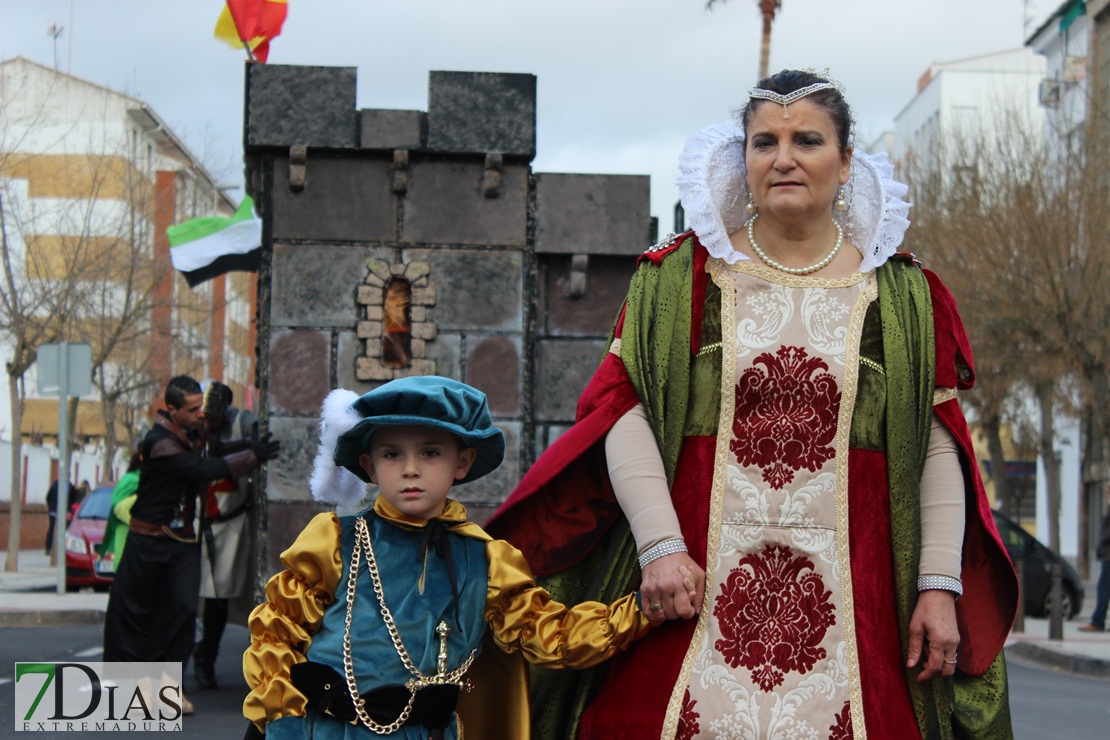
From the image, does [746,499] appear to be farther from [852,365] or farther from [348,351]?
[348,351]

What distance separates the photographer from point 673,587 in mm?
3262

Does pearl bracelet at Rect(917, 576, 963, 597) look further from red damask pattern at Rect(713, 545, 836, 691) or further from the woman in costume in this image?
red damask pattern at Rect(713, 545, 836, 691)

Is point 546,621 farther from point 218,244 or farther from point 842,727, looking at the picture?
point 218,244

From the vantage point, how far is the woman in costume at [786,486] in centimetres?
331

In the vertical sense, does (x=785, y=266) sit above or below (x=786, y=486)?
above

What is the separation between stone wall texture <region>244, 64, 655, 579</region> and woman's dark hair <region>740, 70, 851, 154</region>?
692cm

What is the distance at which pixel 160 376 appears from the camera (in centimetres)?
3422

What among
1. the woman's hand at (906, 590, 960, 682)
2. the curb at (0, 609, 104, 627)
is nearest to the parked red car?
the curb at (0, 609, 104, 627)

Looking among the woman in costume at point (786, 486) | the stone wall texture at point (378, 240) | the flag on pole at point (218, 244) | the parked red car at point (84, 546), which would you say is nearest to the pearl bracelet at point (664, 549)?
the woman in costume at point (786, 486)

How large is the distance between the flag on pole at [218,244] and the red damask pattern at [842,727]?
936 centimetres

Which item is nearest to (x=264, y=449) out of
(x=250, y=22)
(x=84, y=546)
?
(x=250, y=22)

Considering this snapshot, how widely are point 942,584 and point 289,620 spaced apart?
1.45 metres

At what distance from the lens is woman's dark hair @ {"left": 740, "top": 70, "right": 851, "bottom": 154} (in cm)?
346

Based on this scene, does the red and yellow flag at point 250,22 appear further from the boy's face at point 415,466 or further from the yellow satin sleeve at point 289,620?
the yellow satin sleeve at point 289,620
